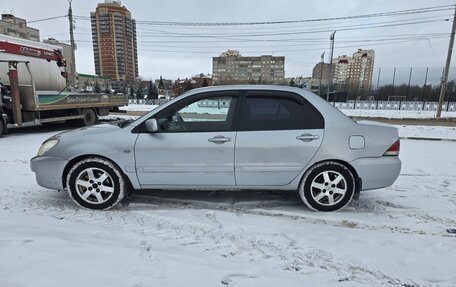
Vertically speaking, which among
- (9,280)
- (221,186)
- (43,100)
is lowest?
(9,280)

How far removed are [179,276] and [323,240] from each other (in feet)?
5.08

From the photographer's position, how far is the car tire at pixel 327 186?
147 inches

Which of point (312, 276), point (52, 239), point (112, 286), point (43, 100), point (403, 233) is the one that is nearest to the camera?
Result: point (112, 286)

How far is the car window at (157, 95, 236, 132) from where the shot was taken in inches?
148

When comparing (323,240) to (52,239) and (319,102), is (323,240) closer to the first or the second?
(319,102)

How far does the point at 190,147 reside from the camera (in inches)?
144

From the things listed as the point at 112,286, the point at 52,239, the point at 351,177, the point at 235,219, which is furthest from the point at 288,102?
the point at 52,239

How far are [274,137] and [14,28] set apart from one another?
7147 cm

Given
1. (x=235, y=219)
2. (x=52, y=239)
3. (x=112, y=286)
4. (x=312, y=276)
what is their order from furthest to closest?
(x=235, y=219)
(x=52, y=239)
(x=312, y=276)
(x=112, y=286)

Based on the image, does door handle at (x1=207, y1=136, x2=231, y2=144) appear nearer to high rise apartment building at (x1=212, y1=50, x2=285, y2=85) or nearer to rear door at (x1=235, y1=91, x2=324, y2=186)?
rear door at (x1=235, y1=91, x2=324, y2=186)

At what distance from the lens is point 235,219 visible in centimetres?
364

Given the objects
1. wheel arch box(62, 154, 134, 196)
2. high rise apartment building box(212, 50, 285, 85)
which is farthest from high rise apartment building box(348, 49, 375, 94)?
wheel arch box(62, 154, 134, 196)

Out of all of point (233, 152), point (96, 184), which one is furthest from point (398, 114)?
point (96, 184)

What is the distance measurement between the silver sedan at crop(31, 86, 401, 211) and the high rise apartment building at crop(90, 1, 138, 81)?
33.4 meters
